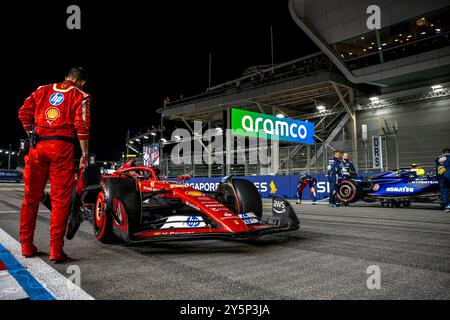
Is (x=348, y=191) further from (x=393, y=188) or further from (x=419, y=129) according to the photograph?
(x=419, y=129)

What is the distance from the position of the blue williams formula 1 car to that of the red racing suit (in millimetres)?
8639

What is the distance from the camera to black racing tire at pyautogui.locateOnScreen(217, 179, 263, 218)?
169 inches

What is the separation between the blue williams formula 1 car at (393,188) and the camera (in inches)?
350

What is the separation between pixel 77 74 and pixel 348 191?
8.68 m

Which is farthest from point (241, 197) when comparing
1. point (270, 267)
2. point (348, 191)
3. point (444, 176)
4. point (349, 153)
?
point (349, 153)

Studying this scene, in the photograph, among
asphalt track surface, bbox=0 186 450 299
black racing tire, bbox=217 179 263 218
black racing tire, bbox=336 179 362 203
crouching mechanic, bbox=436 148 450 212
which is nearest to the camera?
asphalt track surface, bbox=0 186 450 299

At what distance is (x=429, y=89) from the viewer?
59.6ft

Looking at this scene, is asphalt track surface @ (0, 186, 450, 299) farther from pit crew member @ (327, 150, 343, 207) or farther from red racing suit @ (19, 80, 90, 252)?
pit crew member @ (327, 150, 343, 207)

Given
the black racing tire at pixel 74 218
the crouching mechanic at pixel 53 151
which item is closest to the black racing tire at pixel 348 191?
the black racing tire at pixel 74 218

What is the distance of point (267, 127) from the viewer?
18078 millimetres

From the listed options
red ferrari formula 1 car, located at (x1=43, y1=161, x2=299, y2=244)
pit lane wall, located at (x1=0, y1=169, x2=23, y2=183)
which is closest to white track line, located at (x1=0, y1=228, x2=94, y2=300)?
red ferrari formula 1 car, located at (x1=43, y1=161, x2=299, y2=244)
